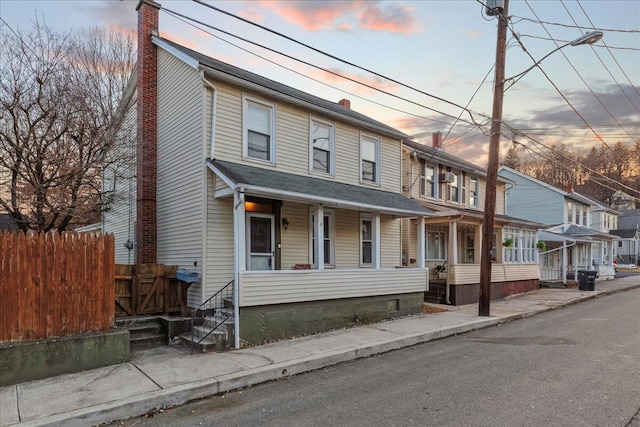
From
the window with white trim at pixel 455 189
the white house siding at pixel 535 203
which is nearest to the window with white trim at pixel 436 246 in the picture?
the window with white trim at pixel 455 189

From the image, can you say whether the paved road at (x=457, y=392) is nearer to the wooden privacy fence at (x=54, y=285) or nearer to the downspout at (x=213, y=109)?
the wooden privacy fence at (x=54, y=285)

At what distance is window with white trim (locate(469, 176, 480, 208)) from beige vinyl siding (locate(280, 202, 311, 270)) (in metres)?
11.6

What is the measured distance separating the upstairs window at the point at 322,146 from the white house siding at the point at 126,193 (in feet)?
17.0

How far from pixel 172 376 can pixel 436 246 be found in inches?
556

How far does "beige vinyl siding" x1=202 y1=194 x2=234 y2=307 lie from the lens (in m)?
9.34

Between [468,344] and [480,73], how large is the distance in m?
9.69

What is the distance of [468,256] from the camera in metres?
20.2

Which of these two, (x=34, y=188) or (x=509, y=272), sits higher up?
(x=34, y=188)

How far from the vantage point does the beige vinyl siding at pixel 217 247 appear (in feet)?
30.6

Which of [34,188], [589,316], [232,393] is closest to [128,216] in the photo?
[34,188]

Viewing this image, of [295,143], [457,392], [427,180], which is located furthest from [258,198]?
[427,180]

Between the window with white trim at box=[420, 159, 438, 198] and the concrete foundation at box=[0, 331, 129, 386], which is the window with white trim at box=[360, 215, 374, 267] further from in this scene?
the concrete foundation at box=[0, 331, 129, 386]

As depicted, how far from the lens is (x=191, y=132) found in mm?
10023

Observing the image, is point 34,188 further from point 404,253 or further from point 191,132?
point 404,253
